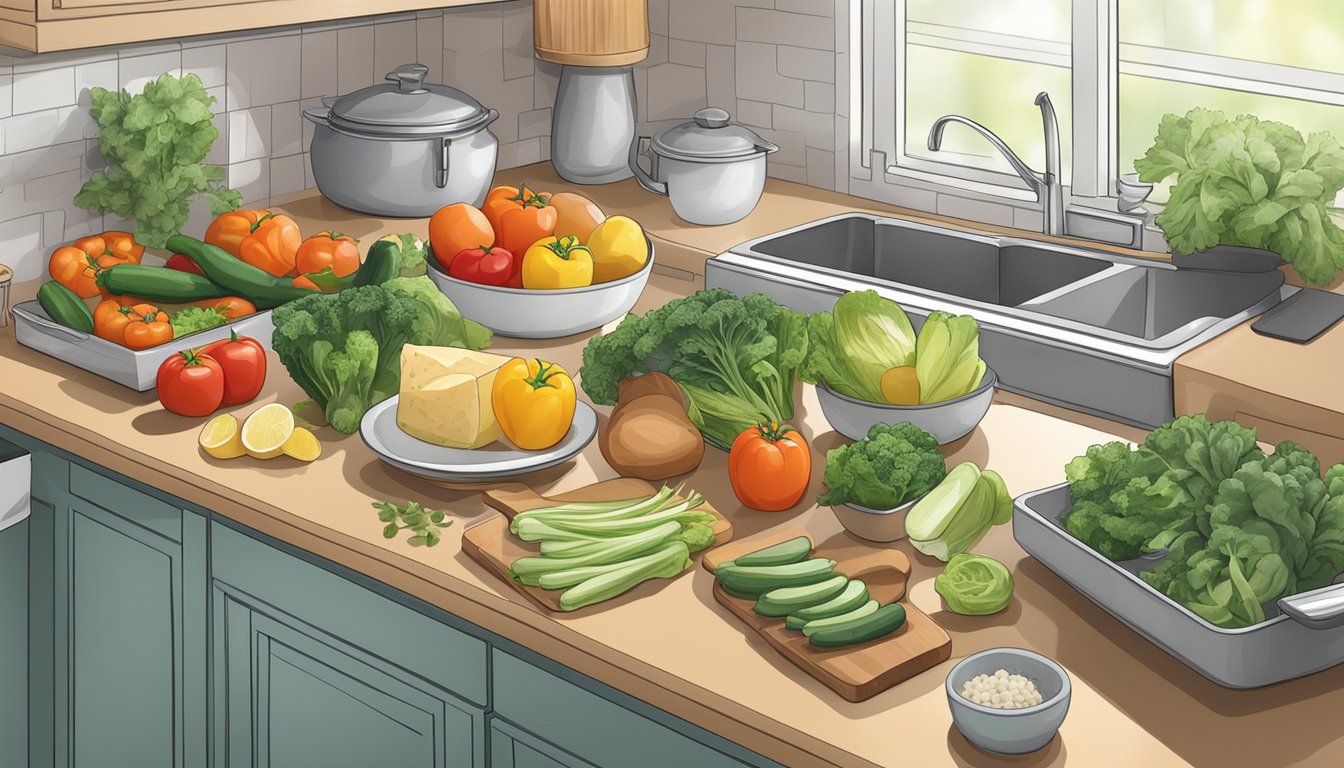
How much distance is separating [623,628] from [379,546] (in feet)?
1.17

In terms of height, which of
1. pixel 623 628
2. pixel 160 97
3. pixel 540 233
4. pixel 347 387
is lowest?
pixel 623 628

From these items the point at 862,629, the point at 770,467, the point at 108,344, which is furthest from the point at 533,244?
the point at 862,629

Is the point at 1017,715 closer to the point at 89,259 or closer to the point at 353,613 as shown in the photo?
the point at 353,613

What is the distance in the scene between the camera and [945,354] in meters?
1.89

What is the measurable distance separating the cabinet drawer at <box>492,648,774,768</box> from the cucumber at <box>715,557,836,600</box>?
161mm

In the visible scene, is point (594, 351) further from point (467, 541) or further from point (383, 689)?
point (383, 689)

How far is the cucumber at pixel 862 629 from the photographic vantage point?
4.75 feet

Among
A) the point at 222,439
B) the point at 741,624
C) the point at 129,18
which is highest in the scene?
the point at 129,18

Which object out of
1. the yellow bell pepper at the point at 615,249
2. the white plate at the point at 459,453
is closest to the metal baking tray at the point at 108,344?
the white plate at the point at 459,453

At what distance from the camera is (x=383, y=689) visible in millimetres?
1776

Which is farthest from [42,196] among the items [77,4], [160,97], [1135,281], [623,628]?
[1135,281]

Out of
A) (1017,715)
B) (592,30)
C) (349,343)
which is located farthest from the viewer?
(592,30)

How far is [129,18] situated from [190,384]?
0.67m

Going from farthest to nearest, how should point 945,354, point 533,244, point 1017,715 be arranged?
point 533,244 < point 945,354 < point 1017,715
